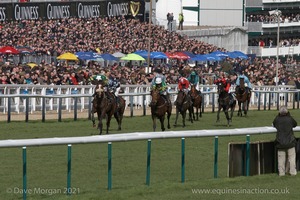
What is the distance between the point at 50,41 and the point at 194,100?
725 inches

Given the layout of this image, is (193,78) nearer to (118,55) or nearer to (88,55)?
(88,55)

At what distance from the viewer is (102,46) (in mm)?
52031

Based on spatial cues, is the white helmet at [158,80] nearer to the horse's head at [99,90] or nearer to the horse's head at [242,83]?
the horse's head at [99,90]

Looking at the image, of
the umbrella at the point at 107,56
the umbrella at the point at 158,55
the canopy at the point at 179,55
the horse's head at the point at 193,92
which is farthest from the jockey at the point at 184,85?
the canopy at the point at 179,55

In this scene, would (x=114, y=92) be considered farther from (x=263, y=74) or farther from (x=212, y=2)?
(x=212, y=2)

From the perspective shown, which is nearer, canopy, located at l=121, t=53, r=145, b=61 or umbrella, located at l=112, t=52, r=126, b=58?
canopy, located at l=121, t=53, r=145, b=61

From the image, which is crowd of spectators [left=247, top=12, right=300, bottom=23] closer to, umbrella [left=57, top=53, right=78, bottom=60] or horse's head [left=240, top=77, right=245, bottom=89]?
umbrella [left=57, top=53, right=78, bottom=60]

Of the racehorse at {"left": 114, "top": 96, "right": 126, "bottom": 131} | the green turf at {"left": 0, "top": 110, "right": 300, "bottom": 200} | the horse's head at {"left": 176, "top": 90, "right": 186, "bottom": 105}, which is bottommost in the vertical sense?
the green turf at {"left": 0, "top": 110, "right": 300, "bottom": 200}

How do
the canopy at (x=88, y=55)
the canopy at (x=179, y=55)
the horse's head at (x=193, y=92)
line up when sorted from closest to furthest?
1. the horse's head at (x=193, y=92)
2. the canopy at (x=88, y=55)
3. the canopy at (x=179, y=55)

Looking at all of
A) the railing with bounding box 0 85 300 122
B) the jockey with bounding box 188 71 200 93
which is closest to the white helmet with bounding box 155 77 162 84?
the railing with bounding box 0 85 300 122

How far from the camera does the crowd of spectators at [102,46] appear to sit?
1517 inches

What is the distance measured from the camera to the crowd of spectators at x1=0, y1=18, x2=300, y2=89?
38531 millimetres

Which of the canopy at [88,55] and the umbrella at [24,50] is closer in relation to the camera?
the umbrella at [24,50]

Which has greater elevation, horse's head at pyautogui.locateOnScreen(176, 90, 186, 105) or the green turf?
horse's head at pyautogui.locateOnScreen(176, 90, 186, 105)
